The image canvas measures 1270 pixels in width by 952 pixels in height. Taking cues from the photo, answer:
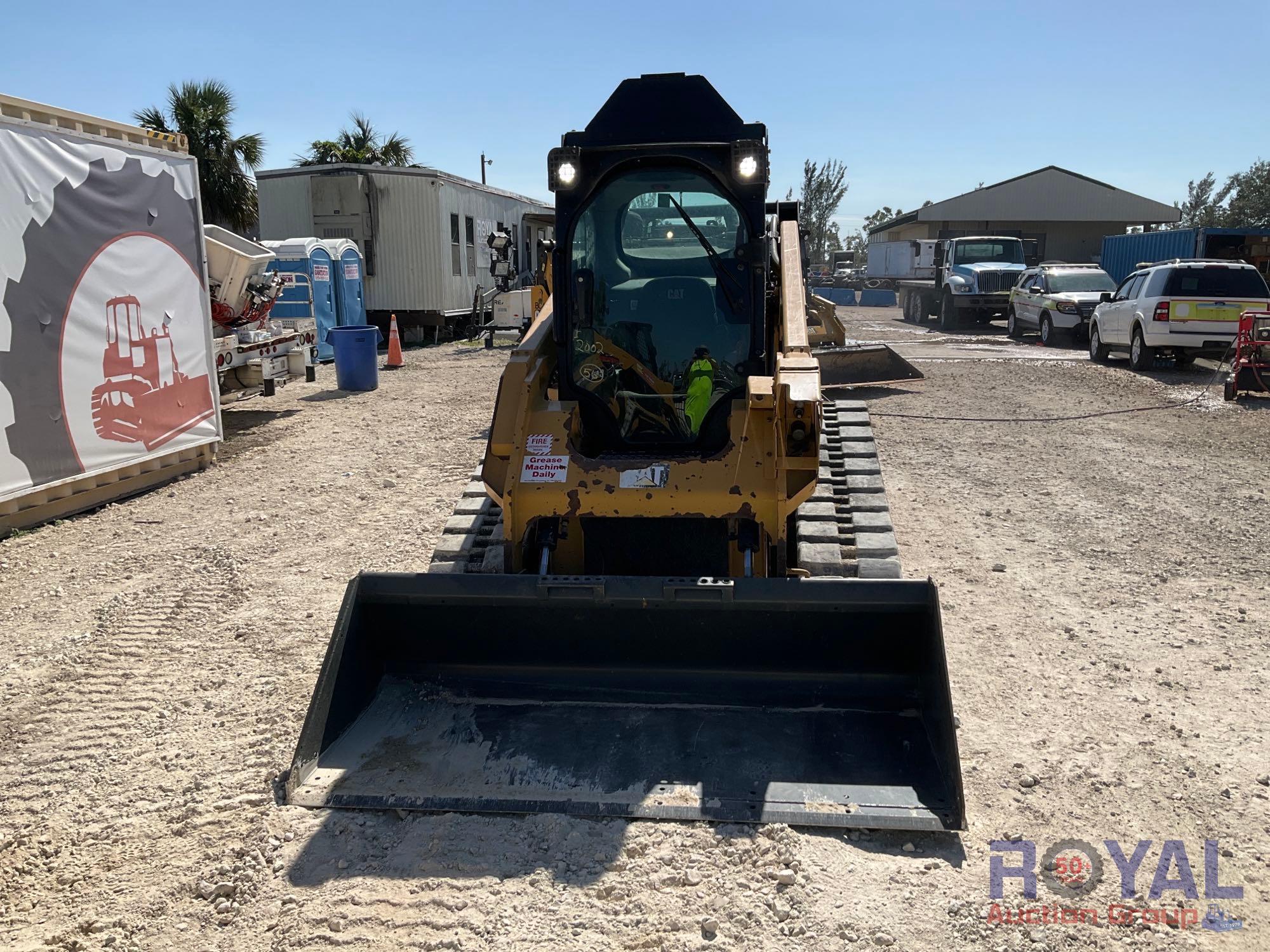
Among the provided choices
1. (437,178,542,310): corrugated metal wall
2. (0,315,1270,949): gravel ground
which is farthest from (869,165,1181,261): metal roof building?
(0,315,1270,949): gravel ground

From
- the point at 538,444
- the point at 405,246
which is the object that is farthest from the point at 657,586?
the point at 405,246

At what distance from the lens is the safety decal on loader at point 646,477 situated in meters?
4.48

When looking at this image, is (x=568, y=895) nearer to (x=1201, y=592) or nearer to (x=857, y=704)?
(x=857, y=704)

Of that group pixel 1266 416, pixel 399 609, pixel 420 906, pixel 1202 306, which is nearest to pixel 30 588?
pixel 399 609

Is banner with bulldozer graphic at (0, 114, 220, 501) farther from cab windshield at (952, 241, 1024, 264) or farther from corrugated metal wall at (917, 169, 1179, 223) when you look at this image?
corrugated metal wall at (917, 169, 1179, 223)

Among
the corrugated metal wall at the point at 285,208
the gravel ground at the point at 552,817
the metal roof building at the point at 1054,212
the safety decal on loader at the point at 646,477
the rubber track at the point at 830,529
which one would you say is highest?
the metal roof building at the point at 1054,212

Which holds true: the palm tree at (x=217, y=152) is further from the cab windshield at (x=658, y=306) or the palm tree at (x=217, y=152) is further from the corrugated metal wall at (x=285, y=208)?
the cab windshield at (x=658, y=306)

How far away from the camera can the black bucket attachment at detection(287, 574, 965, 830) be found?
3.56 meters

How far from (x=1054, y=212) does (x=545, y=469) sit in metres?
42.0

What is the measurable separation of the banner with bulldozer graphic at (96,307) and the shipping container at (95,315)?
0.01m

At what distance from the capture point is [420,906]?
3.09m

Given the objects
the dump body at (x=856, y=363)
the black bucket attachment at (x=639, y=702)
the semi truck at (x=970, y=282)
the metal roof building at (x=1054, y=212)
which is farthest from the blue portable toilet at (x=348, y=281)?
the metal roof building at (x=1054, y=212)

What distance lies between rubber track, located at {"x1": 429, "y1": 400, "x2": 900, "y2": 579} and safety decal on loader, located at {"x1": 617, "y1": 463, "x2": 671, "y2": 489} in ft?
2.74

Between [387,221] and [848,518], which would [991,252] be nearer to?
[387,221]
